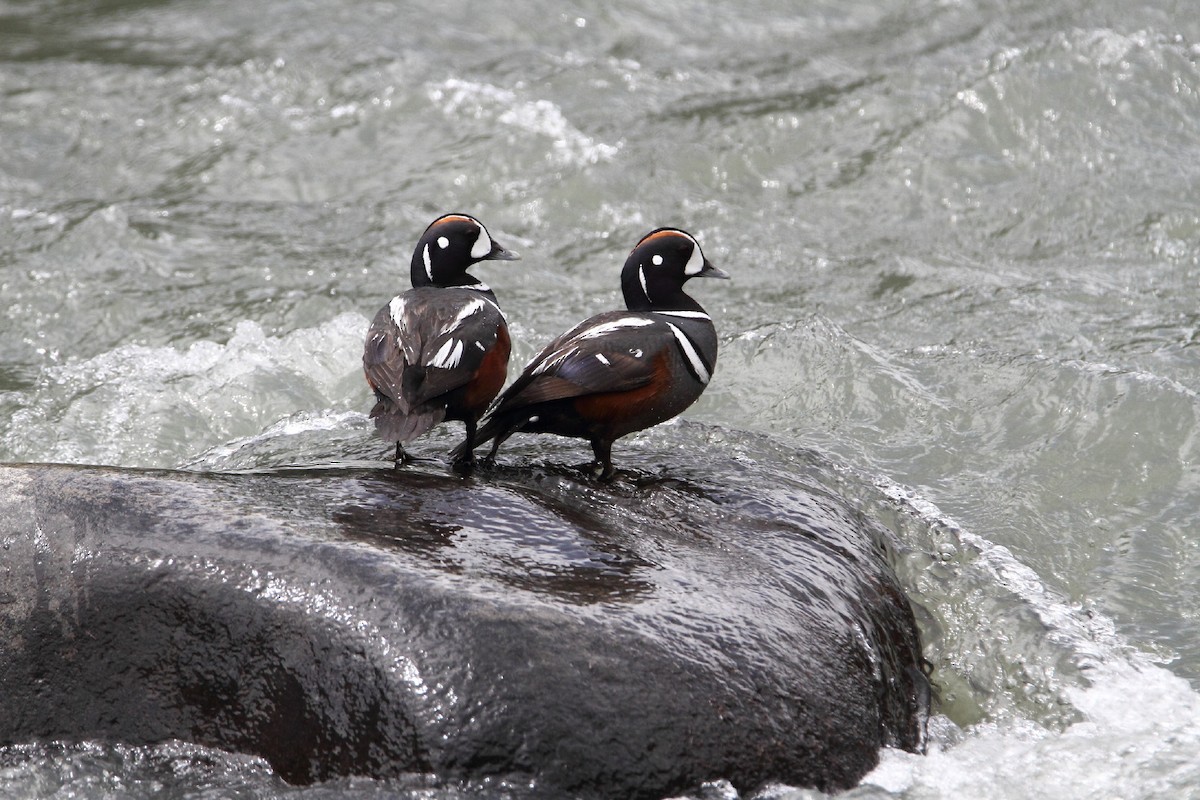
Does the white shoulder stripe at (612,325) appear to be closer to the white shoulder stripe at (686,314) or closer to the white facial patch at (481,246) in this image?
the white shoulder stripe at (686,314)

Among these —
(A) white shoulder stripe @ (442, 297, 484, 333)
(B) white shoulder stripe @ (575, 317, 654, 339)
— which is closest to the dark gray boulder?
(A) white shoulder stripe @ (442, 297, 484, 333)

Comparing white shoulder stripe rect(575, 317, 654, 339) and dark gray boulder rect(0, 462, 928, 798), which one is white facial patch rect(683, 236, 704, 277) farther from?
dark gray boulder rect(0, 462, 928, 798)

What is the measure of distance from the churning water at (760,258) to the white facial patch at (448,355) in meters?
0.74

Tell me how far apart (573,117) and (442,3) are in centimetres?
308

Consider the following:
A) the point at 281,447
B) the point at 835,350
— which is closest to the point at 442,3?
the point at 835,350

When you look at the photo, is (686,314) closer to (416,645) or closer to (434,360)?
(434,360)

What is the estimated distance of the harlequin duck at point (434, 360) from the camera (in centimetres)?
479

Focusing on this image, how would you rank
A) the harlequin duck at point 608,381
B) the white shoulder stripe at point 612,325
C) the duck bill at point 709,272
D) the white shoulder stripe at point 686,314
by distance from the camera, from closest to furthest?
the harlequin duck at point 608,381
the white shoulder stripe at point 612,325
the white shoulder stripe at point 686,314
the duck bill at point 709,272

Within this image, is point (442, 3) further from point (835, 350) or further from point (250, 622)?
point (250, 622)

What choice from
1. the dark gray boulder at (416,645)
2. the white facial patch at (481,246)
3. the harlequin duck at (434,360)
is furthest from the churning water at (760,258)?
the white facial patch at (481,246)

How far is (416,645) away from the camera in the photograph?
3.65 meters

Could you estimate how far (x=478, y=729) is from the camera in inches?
140

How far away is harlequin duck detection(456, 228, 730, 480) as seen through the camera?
16.4ft

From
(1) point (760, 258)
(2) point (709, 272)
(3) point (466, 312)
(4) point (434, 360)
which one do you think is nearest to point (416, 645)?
(4) point (434, 360)
